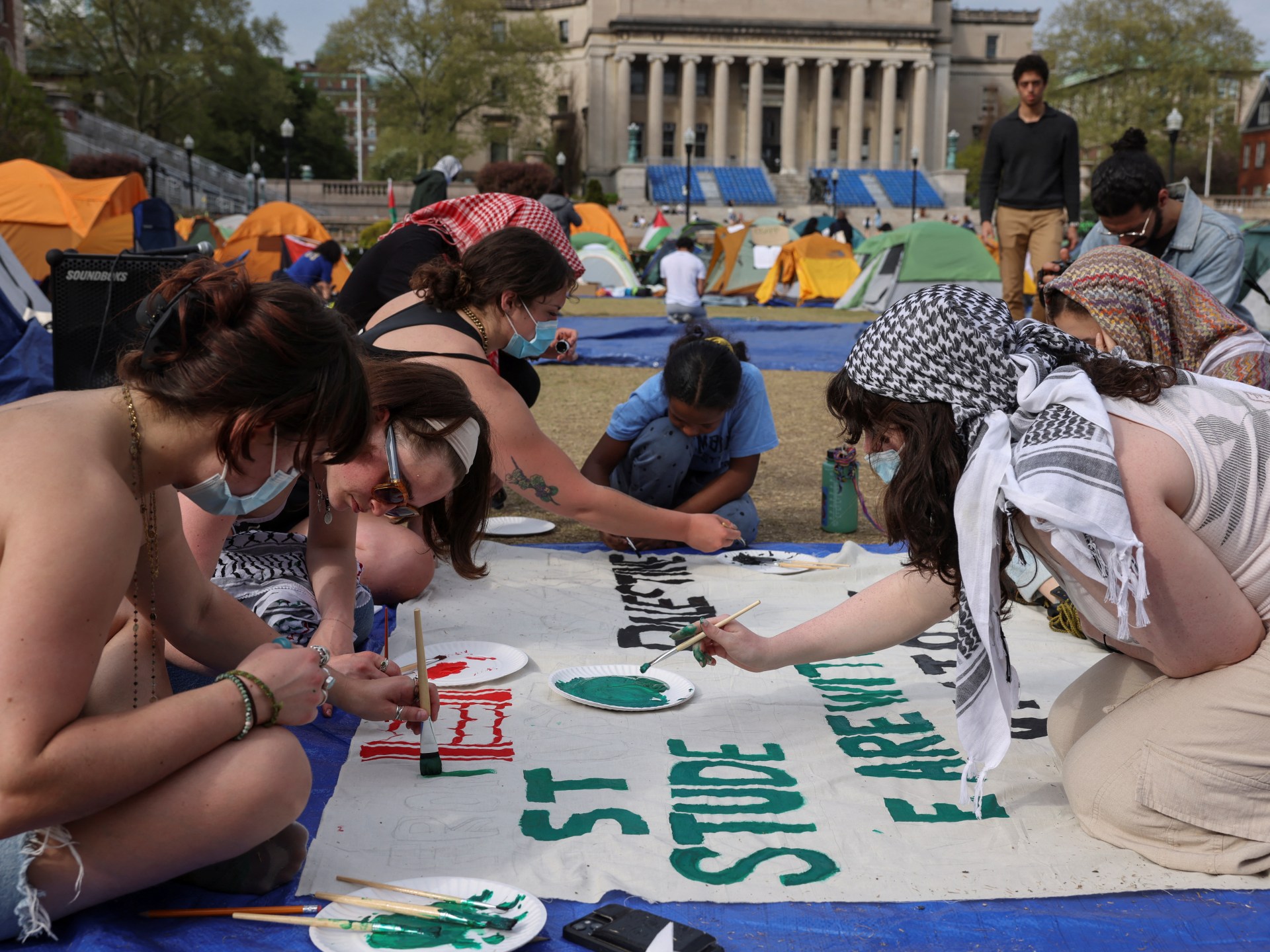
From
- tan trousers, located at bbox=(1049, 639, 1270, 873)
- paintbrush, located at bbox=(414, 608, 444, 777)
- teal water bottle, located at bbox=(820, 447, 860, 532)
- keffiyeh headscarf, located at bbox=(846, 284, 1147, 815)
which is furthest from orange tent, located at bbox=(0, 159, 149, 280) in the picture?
tan trousers, located at bbox=(1049, 639, 1270, 873)

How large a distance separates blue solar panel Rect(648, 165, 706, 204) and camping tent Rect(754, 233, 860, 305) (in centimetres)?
3243

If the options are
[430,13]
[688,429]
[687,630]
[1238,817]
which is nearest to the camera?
[1238,817]

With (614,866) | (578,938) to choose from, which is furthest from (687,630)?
(578,938)

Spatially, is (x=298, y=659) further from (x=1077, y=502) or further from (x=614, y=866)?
(x=1077, y=502)

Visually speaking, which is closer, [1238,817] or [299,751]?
[299,751]

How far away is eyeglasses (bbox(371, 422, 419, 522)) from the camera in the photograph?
2463 millimetres

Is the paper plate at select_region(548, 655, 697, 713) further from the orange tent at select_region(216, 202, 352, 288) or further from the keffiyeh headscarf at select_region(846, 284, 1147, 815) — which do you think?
the orange tent at select_region(216, 202, 352, 288)

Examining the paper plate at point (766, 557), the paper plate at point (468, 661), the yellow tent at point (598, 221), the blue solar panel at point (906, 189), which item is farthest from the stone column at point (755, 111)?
the paper plate at point (468, 661)

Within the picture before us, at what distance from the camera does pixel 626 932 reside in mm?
1777

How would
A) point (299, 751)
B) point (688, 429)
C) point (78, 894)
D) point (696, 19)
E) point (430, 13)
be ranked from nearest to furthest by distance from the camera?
point (78, 894) → point (299, 751) → point (688, 429) → point (430, 13) → point (696, 19)

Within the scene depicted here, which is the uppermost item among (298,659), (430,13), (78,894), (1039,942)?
(430,13)

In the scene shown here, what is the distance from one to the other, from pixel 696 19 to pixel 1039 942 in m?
61.3

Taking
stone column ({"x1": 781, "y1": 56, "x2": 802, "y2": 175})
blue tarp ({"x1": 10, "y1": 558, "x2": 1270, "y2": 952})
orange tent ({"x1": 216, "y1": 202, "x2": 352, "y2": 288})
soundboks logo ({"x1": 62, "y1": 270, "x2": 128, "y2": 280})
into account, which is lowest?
blue tarp ({"x1": 10, "y1": 558, "x2": 1270, "y2": 952})

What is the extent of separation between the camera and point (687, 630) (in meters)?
2.68
